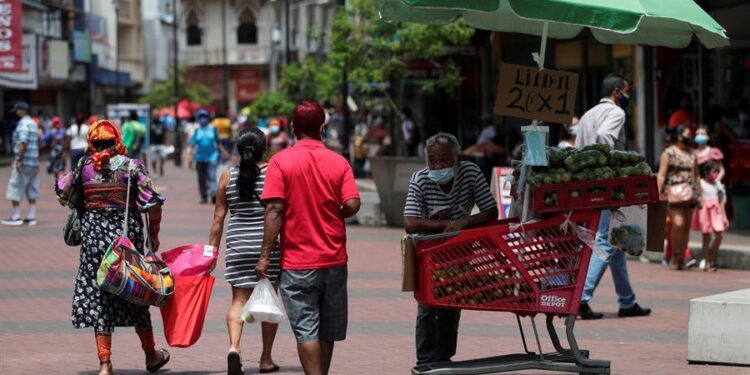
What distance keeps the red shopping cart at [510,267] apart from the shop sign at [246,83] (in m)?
86.3

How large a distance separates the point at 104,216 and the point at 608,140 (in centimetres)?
448

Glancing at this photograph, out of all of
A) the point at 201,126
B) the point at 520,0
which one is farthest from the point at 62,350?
the point at 201,126

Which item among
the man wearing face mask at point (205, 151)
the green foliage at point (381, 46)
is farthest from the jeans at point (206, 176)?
the green foliage at point (381, 46)

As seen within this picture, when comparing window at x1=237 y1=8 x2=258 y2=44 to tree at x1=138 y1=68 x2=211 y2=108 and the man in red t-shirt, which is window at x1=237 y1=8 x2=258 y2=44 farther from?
the man in red t-shirt

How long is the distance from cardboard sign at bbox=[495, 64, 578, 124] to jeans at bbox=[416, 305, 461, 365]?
51.6 inches

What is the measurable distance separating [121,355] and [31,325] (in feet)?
5.65

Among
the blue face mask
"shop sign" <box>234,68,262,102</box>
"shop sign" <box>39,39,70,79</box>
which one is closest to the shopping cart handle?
the blue face mask

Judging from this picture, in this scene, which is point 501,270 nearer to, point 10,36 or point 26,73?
point 10,36

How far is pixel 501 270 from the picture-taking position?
26.9 ft

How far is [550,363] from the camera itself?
27.6ft

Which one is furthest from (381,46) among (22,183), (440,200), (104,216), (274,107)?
(440,200)

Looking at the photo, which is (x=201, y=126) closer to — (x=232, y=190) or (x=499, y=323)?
(x=499, y=323)

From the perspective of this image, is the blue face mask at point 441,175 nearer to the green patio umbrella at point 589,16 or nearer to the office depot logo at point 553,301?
the green patio umbrella at point 589,16

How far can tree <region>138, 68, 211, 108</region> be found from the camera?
77.0 meters
